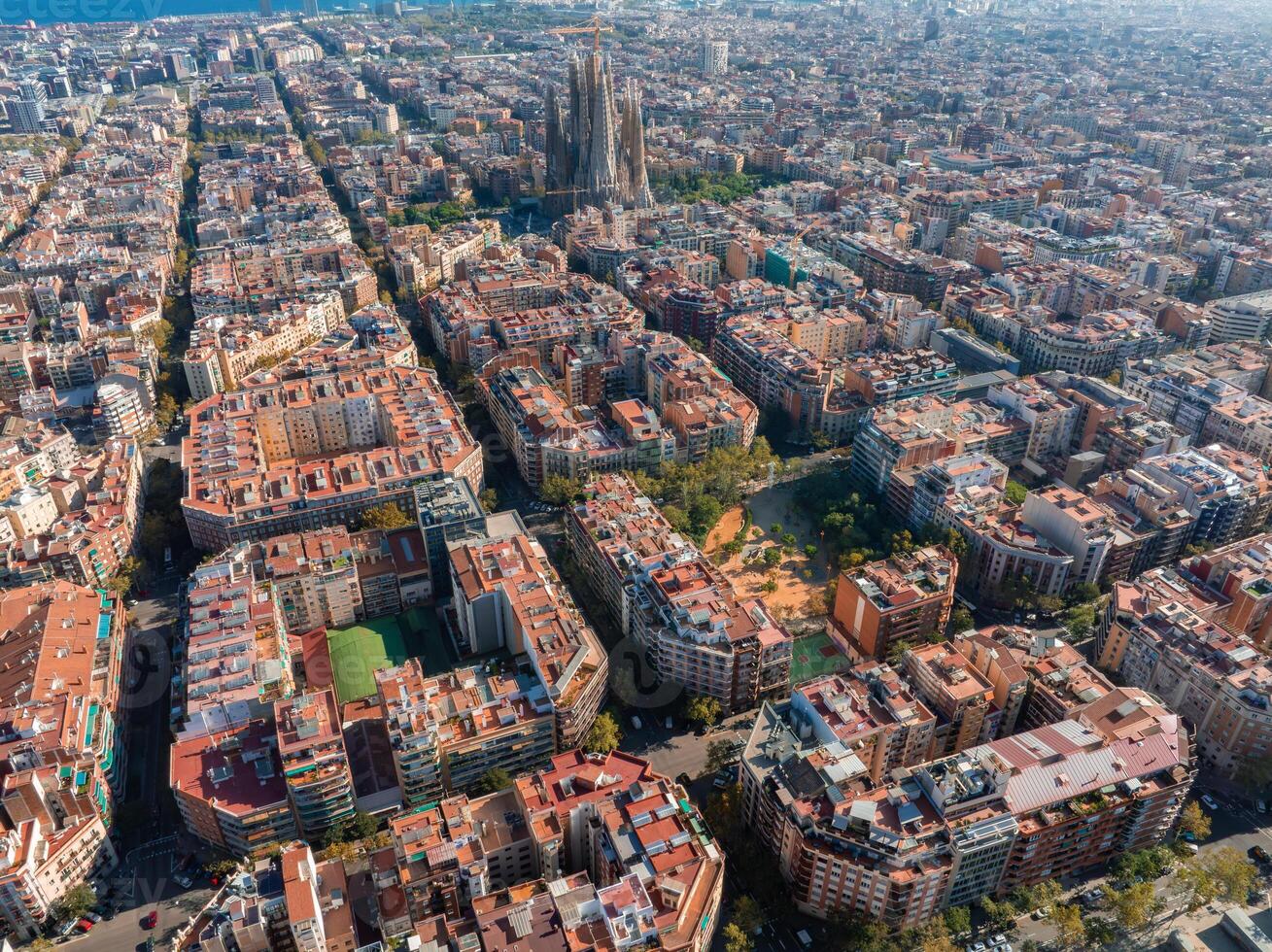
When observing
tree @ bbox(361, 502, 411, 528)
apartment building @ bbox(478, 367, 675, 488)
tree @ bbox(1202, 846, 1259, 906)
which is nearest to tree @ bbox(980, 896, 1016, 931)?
tree @ bbox(1202, 846, 1259, 906)

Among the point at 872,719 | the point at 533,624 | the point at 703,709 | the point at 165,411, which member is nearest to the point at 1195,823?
the point at 872,719

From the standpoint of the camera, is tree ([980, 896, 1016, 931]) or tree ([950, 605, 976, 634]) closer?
tree ([980, 896, 1016, 931])

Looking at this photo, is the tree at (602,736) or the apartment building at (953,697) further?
the tree at (602,736)

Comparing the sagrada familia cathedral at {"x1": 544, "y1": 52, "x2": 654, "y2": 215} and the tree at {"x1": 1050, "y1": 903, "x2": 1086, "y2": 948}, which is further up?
the sagrada familia cathedral at {"x1": 544, "y1": 52, "x2": 654, "y2": 215}

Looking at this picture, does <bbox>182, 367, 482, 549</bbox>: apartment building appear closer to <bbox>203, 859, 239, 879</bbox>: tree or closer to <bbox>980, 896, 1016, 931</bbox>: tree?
<bbox>203, 859, 239, 879</bbox>: tree

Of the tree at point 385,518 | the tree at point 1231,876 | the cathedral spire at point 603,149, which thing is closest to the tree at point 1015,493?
the tree at point 1231,876

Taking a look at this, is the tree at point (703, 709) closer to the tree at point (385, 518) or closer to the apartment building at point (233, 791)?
the apartment building at point (233, 791)
